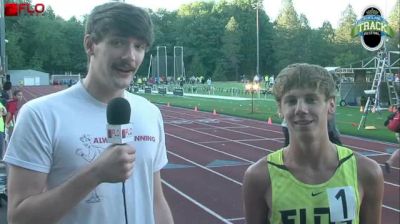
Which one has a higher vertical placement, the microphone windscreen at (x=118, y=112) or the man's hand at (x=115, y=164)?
the microphone windscreen at (x=118, y=112)

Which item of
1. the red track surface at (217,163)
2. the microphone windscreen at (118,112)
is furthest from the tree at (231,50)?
the microphone windscreen at (118,112)

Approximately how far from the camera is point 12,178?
219 cm

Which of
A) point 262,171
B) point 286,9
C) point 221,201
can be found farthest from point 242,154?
point 286,9

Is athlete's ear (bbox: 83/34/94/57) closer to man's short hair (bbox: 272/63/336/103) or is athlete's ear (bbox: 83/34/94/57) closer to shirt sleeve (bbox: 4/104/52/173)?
shirt sleeve (bbox: 4/104/52/173)

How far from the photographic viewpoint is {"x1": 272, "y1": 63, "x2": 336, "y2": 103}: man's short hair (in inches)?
96.6

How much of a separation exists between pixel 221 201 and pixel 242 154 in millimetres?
5467

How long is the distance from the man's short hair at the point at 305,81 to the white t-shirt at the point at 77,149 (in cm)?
62

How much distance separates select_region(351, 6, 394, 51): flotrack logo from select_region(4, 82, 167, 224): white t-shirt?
19.5 metres

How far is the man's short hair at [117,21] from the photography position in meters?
2.32

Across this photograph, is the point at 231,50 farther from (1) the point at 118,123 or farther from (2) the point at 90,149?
(1) the point at 118,123

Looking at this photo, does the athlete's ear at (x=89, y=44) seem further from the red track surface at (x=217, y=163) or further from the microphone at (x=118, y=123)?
the red track surface at (x=217, y=163)

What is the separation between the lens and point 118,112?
2.17 metres

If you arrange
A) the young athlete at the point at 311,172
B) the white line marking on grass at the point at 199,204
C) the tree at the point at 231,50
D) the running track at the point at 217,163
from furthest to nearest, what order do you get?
1. the tree at the point at 231,50
2. the running track at the point at 217,163
3. the white line marking on grass at the point at 199,204
4. the young athlete at the point at 311,172

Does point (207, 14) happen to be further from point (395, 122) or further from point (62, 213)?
point (62, 213)
